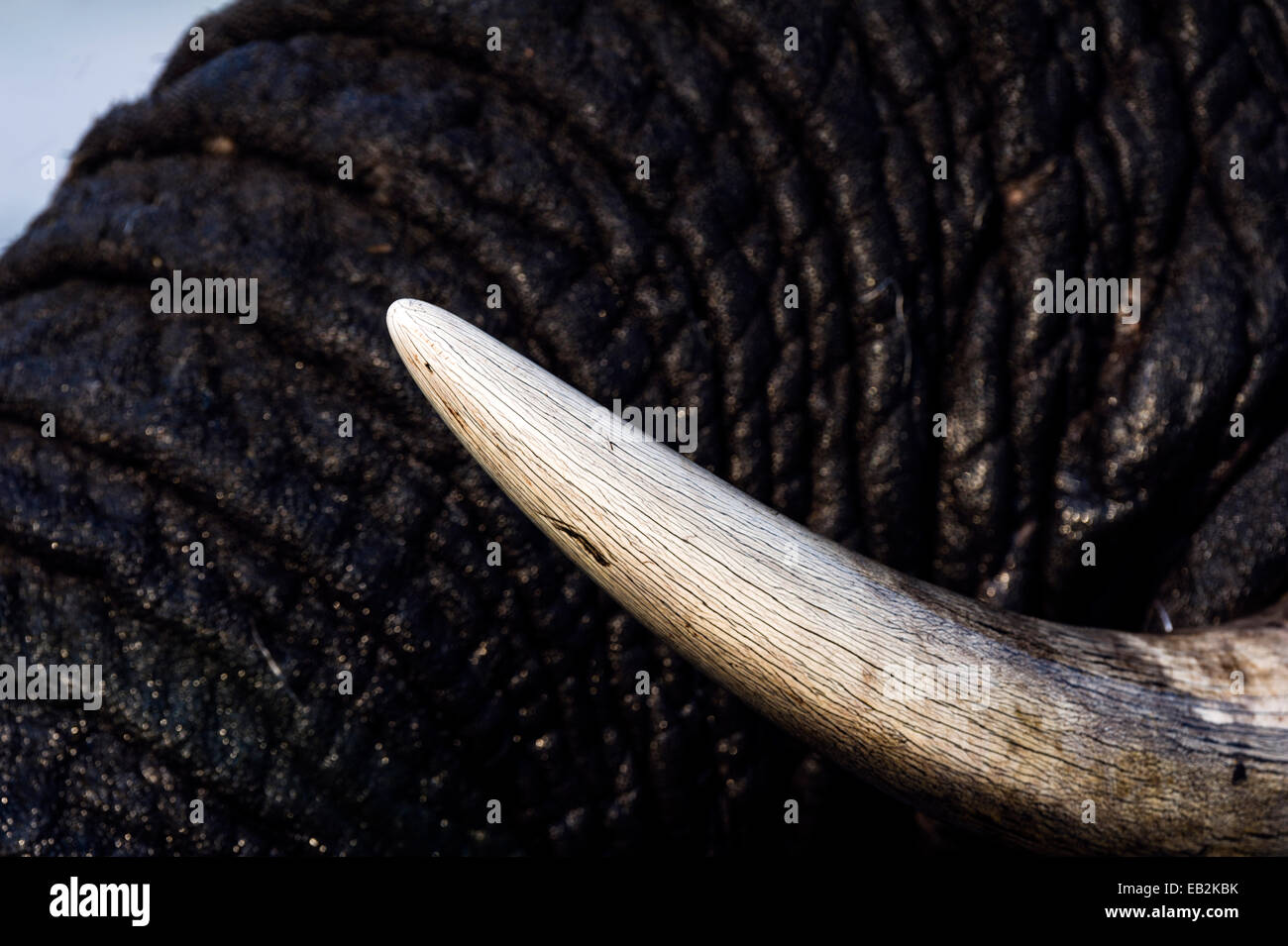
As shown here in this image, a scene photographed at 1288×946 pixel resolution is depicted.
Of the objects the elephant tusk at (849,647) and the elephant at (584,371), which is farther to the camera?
the elephant at (584,371)

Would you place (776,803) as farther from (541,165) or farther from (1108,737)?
(541,165)

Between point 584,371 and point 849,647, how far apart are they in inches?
21.0

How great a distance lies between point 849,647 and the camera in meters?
1.14

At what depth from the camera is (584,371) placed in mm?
1521

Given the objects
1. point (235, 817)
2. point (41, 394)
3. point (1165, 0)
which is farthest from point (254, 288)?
point (1165, 0)

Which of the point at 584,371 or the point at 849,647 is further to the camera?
the point at 584,371

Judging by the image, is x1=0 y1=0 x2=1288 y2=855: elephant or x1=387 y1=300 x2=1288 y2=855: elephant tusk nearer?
x1=387 y1=300 x2=1288 y2=855: elephant tusk

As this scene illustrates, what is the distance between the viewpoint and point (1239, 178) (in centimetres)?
170

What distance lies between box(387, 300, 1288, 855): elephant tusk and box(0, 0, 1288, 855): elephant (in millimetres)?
354

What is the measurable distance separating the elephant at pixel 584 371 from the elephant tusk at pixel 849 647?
354mm

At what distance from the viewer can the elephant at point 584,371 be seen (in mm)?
1387

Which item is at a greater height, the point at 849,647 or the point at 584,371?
the point at 584,371

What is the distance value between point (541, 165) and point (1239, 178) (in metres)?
0.93

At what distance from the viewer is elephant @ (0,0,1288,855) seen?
139 cm
